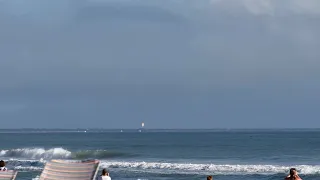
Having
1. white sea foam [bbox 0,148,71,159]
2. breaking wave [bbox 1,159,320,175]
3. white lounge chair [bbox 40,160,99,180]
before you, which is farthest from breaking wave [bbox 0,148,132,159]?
white lounge chair [bbox 40,160,99,180]

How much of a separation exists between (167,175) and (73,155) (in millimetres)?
25902

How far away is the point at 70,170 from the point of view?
1531cm

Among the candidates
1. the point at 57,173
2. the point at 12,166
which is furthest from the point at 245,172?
the point at 57,173

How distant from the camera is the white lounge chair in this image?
49.4 ft

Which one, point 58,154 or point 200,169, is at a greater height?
point 58,154

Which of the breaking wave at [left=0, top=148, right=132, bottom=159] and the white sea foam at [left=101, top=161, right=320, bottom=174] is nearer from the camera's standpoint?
the white sea foam at [left=101, top=161, right=320, bottom=174]

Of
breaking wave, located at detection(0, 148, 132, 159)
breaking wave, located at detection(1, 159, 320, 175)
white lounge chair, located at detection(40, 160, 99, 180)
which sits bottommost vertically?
white lounge chair, located at detection(40, 160, 99, 180)

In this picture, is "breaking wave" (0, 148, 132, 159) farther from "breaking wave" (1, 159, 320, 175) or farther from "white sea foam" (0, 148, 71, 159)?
"breaking wave" (1, 159, 320, 175)

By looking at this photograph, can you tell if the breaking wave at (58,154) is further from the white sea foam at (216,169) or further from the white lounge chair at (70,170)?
the white lounge chair at (70,170)

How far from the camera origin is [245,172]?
37.1 metres

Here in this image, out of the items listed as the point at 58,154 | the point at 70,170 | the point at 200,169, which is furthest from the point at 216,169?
the point at 70,170

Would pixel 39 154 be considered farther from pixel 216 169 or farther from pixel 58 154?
pixel 216 169

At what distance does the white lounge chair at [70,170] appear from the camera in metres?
15.1

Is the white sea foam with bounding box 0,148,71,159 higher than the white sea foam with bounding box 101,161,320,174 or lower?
higher
